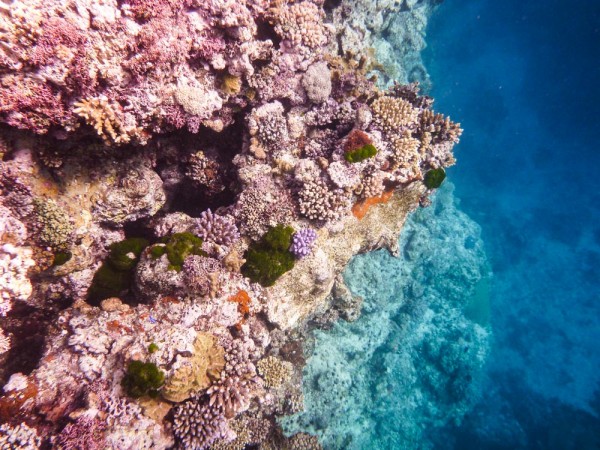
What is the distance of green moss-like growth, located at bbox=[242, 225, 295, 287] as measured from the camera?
587 cm

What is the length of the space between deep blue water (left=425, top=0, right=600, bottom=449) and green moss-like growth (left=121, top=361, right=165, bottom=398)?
19.6 meters

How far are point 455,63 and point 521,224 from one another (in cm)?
2258

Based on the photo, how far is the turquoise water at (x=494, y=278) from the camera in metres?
16.0

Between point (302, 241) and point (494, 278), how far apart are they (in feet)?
88.0

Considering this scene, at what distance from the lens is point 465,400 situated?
61.0ft

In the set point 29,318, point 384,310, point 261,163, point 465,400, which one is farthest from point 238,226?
point 465,400

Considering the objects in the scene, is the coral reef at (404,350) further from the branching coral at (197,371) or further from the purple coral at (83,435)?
the purple coral at (83,435)

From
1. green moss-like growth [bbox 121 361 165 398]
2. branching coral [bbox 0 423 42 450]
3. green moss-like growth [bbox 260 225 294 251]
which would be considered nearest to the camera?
branching coral [bbox 0 423 42 450]

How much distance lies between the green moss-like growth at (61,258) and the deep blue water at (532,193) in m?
21.1

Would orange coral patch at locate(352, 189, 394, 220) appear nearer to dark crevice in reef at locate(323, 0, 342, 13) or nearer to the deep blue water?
dark crevice in reef at locate(323, 0, 342, 13)

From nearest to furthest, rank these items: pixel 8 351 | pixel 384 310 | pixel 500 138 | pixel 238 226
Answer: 1. pixel 8 351
2. pixel 238 226
3. pixel 384 310
4. pixel 500 138

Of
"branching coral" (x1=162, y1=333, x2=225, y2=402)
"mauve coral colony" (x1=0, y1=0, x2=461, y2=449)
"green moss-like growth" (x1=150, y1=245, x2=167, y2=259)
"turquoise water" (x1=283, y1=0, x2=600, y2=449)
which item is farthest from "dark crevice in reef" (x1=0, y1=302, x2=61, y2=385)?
"turquoise water" (x1=283, y1=0, x2=600, y2=449)

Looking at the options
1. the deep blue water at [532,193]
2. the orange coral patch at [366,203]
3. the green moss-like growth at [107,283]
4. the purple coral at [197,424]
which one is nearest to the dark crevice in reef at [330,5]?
the orange coral patch at [366,203]

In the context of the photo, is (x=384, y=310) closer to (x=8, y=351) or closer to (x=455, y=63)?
(x=8, y=351)
